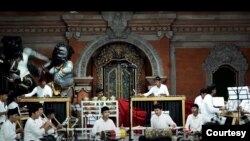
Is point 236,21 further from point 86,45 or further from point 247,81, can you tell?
point 86,45

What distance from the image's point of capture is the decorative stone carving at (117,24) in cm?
1576

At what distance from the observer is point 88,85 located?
50.6 feet

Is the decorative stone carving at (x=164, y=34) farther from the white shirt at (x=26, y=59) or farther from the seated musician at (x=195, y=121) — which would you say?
the seated musician at (x=195, y=121)

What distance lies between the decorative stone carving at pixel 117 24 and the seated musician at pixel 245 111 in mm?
5642

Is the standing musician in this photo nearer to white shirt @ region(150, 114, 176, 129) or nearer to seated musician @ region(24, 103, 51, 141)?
white shirt @ region(150, 114, 176, 129)

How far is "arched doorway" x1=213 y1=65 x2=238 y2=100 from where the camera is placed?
16.0 metres

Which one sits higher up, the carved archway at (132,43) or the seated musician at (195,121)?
the carved archway at (132,43)

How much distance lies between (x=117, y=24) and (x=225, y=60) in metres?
3.60

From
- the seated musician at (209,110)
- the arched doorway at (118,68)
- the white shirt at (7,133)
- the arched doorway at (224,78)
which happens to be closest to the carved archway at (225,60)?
the arched doorway at (224,78)

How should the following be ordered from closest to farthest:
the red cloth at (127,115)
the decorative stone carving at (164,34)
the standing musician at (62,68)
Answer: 1. the red cloth at (127,115)
2. the standing musician at (62,68)
3. the decorative stone carving at (164,34)

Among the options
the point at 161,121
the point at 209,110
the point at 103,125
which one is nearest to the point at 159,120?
the point at 161,121
